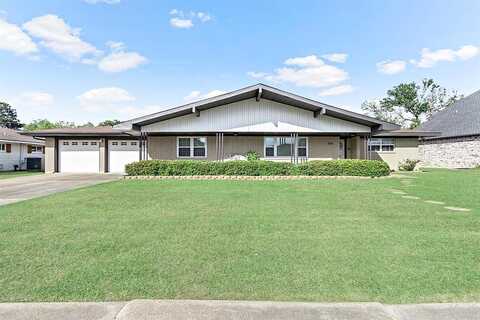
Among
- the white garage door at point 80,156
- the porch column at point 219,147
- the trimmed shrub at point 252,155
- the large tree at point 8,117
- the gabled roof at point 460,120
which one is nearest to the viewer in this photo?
the trimmed shrub at point 252,155

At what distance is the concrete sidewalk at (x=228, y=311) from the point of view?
2615 millimetres

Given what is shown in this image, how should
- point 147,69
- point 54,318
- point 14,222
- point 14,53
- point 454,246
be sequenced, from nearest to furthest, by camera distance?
point 54,318 → point 454,246 → point 14,222 → point 14,53 → point 147,69

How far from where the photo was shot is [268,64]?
24422mm

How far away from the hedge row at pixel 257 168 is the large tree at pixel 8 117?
71.6 m

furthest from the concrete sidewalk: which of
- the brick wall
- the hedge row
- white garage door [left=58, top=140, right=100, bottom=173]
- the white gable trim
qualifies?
the brick wall

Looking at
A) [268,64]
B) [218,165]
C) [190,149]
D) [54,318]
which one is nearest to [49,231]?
[54,318]

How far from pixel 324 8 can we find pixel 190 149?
11087mm

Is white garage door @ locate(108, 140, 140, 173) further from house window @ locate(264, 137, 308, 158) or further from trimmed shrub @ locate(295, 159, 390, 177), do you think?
trimmed shrub @ locate(295, 159, 390, 177)

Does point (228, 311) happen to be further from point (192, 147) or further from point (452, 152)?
point (452, 152)

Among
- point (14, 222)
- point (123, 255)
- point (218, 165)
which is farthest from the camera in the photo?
point (218, 165)

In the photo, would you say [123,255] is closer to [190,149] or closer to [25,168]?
[190,149]

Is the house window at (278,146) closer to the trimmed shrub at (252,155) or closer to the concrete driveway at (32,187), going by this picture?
the trimmed shrub at (252,155)

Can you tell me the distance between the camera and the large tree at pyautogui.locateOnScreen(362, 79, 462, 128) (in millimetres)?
53844

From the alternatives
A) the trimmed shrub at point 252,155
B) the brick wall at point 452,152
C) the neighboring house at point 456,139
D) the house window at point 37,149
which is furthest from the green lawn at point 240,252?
the house window at point 37,149
